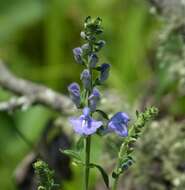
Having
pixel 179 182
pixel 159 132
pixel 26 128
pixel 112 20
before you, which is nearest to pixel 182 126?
pixel 159 132

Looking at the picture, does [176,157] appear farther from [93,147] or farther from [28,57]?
[28,57]

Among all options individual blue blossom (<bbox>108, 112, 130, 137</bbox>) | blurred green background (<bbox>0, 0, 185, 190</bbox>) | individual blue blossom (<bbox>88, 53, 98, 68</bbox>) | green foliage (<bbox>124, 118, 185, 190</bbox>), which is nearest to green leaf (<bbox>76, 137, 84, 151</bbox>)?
individual blue blossom (<bbox>108, 112, 130, 137</bbox>)

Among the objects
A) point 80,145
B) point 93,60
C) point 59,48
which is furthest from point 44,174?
point 59,48

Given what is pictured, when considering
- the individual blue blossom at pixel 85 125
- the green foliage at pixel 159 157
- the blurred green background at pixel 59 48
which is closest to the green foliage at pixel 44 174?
the individual blue blossom at pixel 85 125

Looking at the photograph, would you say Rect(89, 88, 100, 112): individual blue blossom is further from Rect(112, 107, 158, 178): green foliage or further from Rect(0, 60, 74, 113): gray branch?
Rect(0, 60, 74, 113): gray branch

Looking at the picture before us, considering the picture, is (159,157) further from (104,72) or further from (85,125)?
(85,125)

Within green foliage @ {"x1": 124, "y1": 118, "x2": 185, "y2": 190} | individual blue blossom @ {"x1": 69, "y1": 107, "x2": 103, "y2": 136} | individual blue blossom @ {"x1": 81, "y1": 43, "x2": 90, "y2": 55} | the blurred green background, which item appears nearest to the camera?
individual blue blossom @ {"x1": 69, "y1": 107, "x2": 103, "y2": 136}
